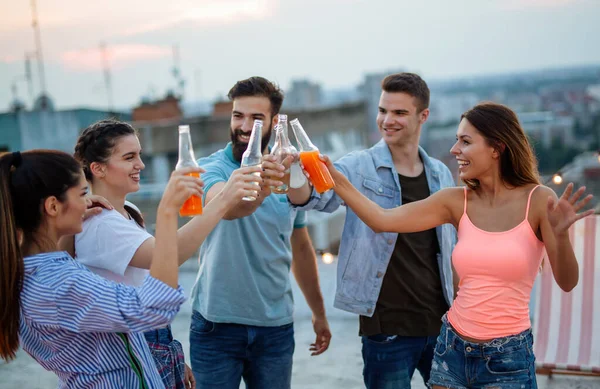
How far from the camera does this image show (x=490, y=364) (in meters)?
2.13

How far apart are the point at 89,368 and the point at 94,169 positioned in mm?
708

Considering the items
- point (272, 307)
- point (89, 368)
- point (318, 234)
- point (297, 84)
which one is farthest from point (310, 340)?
point (297, 84)

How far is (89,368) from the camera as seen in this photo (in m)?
1.71

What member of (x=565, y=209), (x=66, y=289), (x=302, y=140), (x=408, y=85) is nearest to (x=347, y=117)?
(x=408, y=85)

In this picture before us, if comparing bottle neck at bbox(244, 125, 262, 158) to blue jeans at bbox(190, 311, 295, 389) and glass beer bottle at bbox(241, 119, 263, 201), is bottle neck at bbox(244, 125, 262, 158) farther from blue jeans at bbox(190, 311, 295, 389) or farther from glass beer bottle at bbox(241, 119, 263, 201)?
blue jeans at bbox(190, 311, 295, 389)

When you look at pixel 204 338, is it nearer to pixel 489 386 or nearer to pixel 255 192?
pixel 255 192

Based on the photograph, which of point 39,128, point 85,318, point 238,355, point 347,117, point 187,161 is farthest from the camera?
point 347,117

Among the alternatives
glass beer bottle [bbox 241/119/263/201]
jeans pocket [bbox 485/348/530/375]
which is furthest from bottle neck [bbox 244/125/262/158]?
jeans pocket [bbox 485/348/530/375]

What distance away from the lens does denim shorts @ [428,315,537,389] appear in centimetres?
212

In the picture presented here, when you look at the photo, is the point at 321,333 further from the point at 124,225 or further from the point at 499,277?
the point at 124,225

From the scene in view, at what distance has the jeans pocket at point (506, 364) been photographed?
212 centimetres

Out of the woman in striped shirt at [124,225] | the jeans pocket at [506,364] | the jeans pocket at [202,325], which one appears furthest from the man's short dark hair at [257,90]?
the jeans pocket at [506,364]

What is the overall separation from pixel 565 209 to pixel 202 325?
153 centimetres

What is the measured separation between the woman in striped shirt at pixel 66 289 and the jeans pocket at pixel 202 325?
2.72 feet
